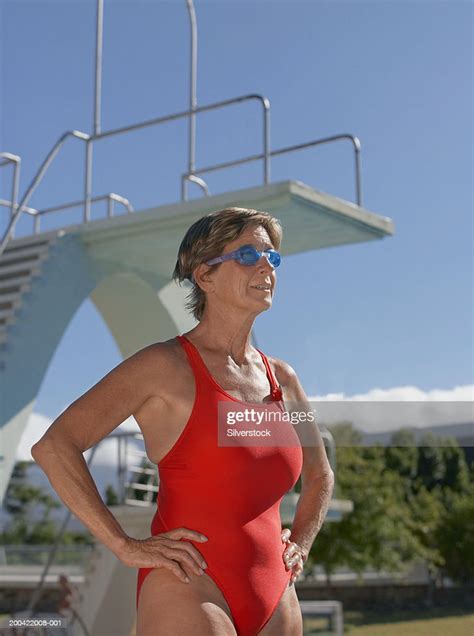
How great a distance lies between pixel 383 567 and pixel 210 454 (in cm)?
3661

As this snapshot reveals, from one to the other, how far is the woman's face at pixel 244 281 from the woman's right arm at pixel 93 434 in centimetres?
26

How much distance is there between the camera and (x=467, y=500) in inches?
1540

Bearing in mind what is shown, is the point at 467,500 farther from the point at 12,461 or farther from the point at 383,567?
the point at 12,461

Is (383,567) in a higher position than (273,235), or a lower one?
lower

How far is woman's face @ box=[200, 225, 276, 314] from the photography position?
245 cm

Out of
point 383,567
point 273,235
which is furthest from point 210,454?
point 383,567

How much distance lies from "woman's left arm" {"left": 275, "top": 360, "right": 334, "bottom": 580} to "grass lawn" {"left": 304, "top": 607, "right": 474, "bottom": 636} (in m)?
32.4

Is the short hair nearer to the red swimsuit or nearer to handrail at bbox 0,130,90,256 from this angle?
the red swimsuit

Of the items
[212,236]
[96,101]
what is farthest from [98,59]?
[212,236]

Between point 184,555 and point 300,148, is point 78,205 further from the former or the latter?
point 184,555

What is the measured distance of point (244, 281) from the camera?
8.04 feet

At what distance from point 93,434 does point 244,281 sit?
543 mm

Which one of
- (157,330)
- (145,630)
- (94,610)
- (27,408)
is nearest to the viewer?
(145,630)

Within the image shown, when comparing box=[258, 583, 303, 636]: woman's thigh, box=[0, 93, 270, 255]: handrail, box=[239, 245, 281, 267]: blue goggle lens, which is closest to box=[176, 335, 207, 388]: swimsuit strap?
box=[239, 245, 281, 267]: blue goggle lens
